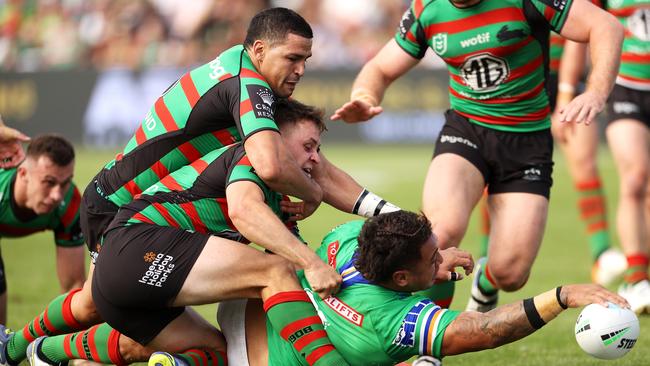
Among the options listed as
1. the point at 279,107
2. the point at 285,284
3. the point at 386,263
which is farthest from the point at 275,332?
the point at 279,107

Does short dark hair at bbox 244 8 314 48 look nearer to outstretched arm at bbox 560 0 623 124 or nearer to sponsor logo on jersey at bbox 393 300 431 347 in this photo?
outstretched arm at bbox 560 0 623 124

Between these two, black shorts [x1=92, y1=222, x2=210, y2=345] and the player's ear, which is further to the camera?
black shorts [x1=92, y1=222, x2=210, y2=345]

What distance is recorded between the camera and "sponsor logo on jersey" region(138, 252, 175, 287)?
5781 millimetres

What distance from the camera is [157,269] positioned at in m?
5.79

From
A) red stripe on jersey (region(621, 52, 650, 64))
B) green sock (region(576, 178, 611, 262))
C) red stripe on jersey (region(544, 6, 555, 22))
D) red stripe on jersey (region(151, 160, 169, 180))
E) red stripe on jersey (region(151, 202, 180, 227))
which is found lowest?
green sock (region(576, 178, 611, 262))

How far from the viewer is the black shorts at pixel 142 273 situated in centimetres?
579

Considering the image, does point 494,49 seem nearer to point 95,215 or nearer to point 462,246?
point 95,215

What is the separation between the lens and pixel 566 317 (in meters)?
8.76

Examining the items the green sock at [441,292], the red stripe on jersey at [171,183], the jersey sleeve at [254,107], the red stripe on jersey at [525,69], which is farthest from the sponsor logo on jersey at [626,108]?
the red stripe on jersey at [171,183]

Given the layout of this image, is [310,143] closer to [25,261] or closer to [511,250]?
[511,250]

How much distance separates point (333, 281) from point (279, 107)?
1182mm

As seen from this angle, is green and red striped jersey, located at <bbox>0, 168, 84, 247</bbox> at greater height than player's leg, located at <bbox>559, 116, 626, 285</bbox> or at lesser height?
greater

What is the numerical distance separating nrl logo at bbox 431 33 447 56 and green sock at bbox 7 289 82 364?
2.90m

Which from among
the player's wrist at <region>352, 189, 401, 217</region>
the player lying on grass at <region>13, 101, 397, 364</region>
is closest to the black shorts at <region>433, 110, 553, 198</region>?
the player's wrist at <region>352, 189, 401, 217</region>
